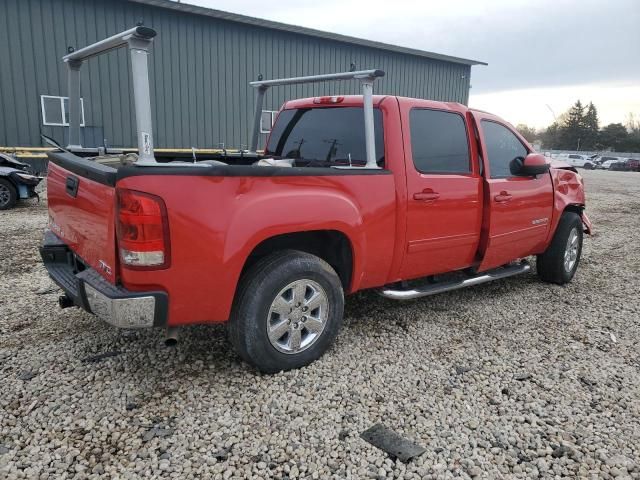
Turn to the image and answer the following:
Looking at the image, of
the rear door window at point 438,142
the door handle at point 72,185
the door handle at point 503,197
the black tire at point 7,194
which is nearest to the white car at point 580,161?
the black tire at point 7,194

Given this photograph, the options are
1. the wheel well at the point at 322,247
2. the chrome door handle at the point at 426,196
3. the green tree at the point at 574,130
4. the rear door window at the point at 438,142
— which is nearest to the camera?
the wheel well at the point at 322,247

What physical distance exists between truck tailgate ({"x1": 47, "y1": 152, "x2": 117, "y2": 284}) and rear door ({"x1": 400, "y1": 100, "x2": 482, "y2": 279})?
80.8 inches

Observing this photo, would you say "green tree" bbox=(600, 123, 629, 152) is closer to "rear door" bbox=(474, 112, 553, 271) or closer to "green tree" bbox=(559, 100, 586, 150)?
"green tree" bbox=(559, 100, 586, 150)

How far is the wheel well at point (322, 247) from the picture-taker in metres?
3.24

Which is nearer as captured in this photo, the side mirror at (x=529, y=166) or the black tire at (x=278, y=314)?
the black tire at (x=278, y=314)

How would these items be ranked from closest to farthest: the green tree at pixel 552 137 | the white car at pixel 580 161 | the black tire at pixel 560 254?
the black tire at pixel 560 254 < the white car at pixel 580 161 < the green tree at pixel 552 137

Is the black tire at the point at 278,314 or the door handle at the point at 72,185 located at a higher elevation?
the door handle at the point at 72,185

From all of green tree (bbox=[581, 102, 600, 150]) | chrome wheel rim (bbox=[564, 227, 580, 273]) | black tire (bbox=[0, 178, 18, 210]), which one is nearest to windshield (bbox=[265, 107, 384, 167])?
chrome wheel rim (bbox=[564, 227, 580, 273])

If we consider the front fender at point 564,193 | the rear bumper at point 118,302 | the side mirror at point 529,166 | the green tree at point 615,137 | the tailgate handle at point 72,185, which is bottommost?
the rear bumper at point 118,302

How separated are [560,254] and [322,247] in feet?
10.1

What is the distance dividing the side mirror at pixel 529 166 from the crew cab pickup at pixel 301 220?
0.01 metres

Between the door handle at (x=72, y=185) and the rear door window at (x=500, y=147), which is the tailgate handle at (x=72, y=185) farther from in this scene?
the rear door window at (x=500, y=147)

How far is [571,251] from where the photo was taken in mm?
5535

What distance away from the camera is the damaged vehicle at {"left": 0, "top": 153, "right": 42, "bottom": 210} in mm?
9305
